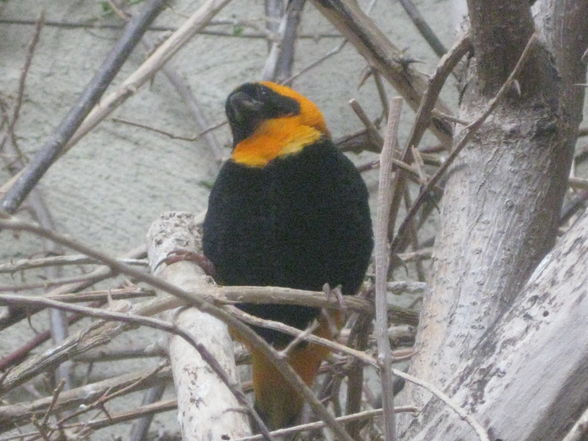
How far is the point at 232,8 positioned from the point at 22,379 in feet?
6.21

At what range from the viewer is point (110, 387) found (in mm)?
1614

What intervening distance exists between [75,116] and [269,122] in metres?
0.40

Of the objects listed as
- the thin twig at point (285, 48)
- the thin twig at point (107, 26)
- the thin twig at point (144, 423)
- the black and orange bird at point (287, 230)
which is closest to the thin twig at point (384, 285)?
the black and orange bird at point (287, 230)

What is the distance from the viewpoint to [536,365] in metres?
0.87

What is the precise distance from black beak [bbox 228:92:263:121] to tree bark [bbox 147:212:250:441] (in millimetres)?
361

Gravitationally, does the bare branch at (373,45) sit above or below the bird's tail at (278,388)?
above

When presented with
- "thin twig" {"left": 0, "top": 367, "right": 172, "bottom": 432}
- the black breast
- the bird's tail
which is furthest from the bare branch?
"thin twig" {"left": 0, "top": 367, "right": 172, "bottom": 432}

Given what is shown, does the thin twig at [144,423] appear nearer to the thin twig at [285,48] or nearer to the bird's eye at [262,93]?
the bird's eye at [262,93]

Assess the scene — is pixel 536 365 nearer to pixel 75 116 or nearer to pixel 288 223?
pixel 288 223

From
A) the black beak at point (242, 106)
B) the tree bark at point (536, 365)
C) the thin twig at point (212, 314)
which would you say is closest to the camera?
the thin twig at point (212, 314)

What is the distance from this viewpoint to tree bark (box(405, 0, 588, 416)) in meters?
1.23

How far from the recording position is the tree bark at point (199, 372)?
3.29ft

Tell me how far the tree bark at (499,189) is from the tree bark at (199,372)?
0.84 feet

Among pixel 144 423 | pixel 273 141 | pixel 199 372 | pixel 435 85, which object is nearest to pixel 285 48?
pixel 273 141
